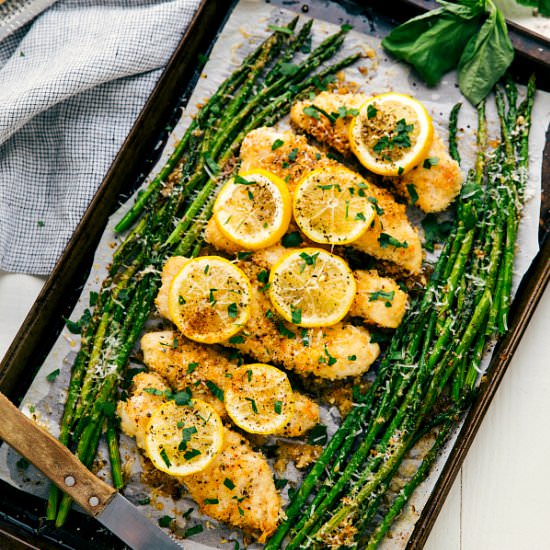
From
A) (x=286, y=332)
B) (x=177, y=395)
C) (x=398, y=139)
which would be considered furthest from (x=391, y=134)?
(x=177, y=395)

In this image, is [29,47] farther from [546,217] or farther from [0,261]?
[546,217]

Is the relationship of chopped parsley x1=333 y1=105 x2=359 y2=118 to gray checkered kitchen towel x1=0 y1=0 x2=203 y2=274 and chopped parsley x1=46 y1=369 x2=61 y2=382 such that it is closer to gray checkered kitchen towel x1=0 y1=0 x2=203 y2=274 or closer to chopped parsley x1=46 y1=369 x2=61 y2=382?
gray checkered kitchen towel x1=0 y1=0 x2=203 y2=274

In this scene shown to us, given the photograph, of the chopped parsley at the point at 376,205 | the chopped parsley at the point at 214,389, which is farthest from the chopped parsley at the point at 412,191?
the chopped parsley at the point at 214,389

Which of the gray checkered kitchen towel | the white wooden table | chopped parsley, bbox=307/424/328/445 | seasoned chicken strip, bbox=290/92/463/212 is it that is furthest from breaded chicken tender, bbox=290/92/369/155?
chopped parsley, bbox=307/424/328/445

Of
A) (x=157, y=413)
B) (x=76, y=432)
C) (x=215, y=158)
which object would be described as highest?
(x=215, y=158)

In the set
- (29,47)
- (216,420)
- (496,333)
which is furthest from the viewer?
(29,47)

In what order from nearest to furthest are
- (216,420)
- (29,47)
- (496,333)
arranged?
(216,420) < (496,333) < (29,47)

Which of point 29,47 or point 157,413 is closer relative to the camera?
point 157,413

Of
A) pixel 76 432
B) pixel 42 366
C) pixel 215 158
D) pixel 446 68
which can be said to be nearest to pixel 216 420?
pixel 76 432

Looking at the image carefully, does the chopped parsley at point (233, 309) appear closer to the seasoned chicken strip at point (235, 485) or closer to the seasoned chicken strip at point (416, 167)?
the seasoned chicken strip at point (235, 485)
